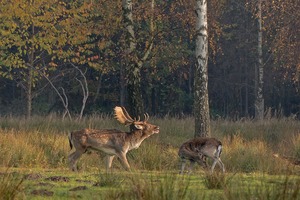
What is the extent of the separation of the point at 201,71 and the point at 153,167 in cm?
385

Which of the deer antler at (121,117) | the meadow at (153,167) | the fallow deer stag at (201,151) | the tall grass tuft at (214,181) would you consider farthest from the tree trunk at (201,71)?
A: the tall grass tuft at (214,181)

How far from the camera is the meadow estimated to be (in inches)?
376

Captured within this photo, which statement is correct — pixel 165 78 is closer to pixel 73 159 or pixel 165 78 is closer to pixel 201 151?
pixel 73 159

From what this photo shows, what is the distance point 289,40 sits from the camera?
26.6m

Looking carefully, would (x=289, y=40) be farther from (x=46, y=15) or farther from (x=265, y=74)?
(x=265, y=74)

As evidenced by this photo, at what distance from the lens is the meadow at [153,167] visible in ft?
31.3

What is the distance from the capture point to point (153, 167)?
17.3 metres

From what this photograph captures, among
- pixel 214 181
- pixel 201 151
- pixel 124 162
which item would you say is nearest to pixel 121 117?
pixel 124 162

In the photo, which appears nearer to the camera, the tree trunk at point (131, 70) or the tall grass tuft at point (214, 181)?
the tall grass tuft at point (214, 181)

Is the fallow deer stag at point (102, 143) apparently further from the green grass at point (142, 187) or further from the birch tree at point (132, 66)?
the birch tree at point (132, 66)

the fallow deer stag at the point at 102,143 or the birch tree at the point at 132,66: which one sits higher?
the birch tree at the point at 132,66

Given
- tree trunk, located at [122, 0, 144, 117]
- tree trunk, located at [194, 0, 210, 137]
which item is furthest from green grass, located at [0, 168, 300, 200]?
tree trunk, located at [122, 0, 144, 117]

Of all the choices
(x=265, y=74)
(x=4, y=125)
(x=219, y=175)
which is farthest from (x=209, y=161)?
(x=265, y=74)

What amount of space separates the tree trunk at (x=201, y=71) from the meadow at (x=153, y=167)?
2.86 ft
